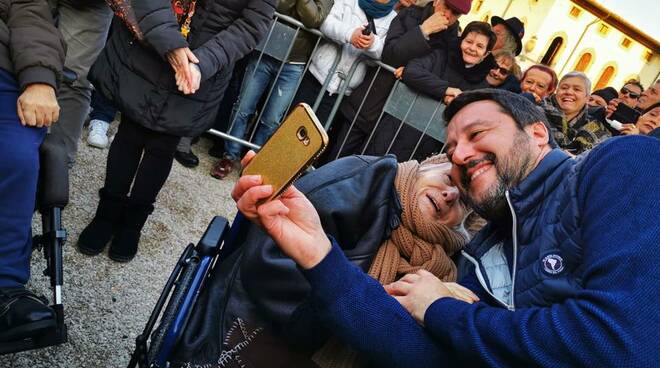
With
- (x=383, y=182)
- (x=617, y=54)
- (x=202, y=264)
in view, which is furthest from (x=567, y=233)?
(x=617, y=54)

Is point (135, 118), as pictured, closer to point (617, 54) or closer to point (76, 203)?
point (76, 203)

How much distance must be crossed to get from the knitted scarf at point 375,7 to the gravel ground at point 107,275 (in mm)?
2133

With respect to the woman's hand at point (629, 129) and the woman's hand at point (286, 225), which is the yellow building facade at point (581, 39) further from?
the woman's hand at point (286, 225)

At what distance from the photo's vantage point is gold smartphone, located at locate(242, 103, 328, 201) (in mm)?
1030

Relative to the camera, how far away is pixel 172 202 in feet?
11.7

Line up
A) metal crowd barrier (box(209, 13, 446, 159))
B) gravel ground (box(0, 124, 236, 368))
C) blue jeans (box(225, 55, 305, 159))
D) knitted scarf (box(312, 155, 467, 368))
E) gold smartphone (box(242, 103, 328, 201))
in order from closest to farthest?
gold smartphone (box(242, 103, 328, 201)) → knitted scarf (box(312, 155, 467, 368)) → gravel ground (box(0, 124, 236, 368)) → metal crowd barrier (box(209, 13, 446, 159)) → blue jeans (box(225, 55, 305, 159))

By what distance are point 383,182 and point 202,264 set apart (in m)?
0.67

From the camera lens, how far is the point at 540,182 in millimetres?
1389

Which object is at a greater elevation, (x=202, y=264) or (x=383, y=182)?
(x=383, y=182)

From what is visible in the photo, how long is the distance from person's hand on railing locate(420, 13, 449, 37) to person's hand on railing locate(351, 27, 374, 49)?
1.53 ft

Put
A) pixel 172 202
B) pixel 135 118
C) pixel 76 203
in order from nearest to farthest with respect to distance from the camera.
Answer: pixel 135 118, pixel 76 203, pixel 172 202

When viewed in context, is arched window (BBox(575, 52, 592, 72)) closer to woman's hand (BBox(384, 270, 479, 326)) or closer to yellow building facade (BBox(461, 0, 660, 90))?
yellow building facade (BBox(461, 0, 660, 90))

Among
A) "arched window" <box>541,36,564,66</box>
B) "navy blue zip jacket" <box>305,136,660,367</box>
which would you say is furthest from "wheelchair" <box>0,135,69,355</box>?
"arched window" <box>541,36,564,66</box>

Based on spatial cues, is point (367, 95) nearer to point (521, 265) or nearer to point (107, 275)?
point (107, 275)
